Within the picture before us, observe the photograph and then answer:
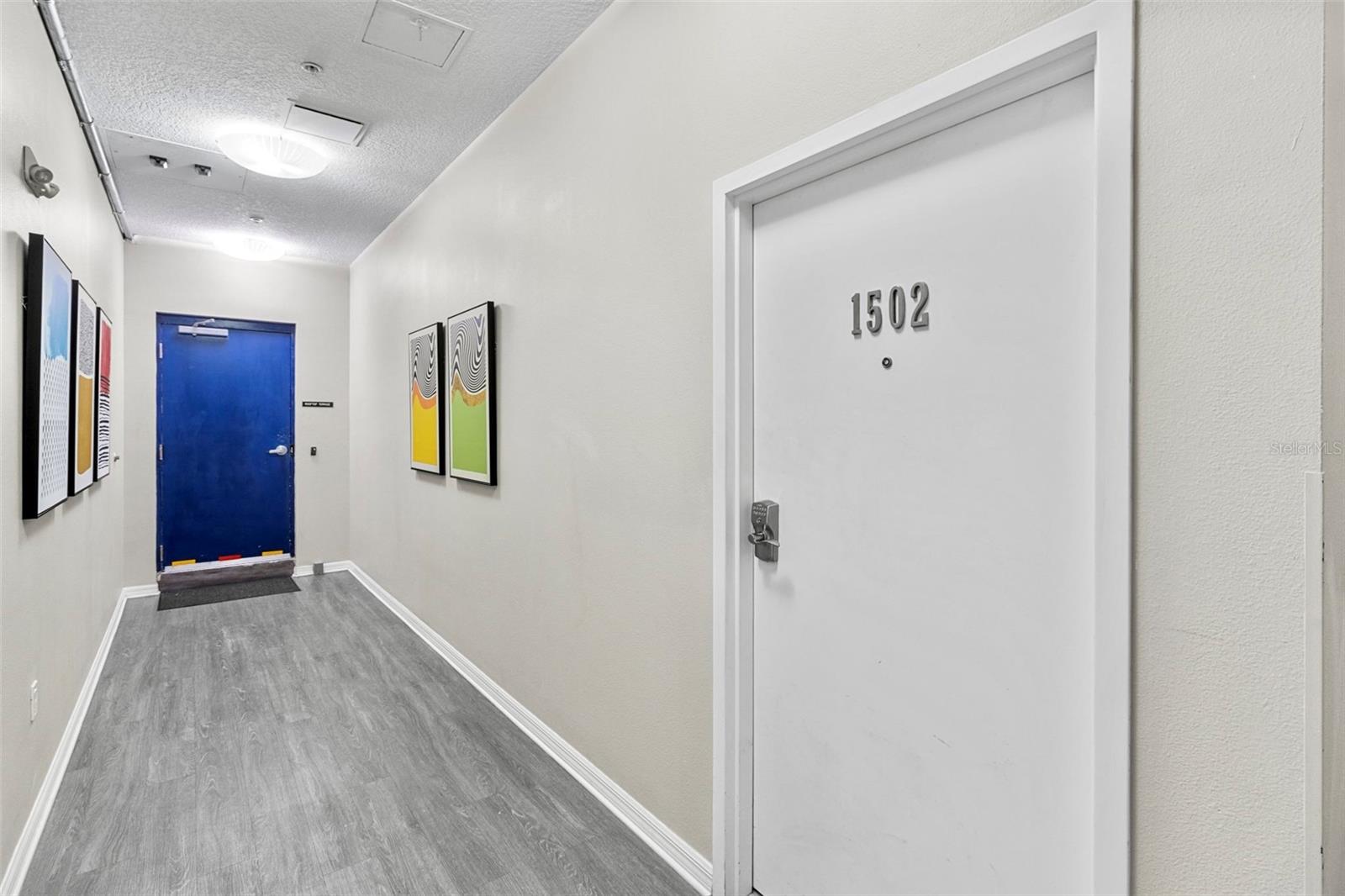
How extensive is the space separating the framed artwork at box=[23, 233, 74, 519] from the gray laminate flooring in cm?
101

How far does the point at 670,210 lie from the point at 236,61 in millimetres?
1882

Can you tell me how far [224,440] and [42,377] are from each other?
366 cm

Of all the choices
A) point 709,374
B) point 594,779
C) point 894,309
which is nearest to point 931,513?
point 894,309

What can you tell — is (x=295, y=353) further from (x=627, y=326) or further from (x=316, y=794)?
(x=627, y=326)

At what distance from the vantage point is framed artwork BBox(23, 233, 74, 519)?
6.37ft

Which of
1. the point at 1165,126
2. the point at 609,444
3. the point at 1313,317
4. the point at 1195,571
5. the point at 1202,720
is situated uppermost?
the point at 1165,126

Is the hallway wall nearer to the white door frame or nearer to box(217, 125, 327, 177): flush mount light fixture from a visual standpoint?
the white door frame

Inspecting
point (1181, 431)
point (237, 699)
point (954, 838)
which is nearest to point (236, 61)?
point (237, 699)

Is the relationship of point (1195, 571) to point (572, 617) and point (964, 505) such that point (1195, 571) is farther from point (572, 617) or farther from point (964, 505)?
point (572, 617)

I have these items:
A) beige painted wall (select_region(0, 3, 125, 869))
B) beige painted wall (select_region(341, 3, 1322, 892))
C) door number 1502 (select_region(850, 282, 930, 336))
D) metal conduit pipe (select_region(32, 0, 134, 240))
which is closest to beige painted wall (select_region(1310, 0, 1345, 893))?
Result: beige painted wall (select_region(341, 3, 1322, 892))

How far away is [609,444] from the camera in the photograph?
2.20 meters

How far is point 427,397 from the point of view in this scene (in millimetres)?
3752

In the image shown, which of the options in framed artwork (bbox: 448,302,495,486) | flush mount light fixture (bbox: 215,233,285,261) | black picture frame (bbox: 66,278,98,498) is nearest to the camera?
black picture frame (bbox: 66,278,98,498)

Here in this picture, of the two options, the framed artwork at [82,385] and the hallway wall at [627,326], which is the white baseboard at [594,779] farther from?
the framed artwork at [82,385]
